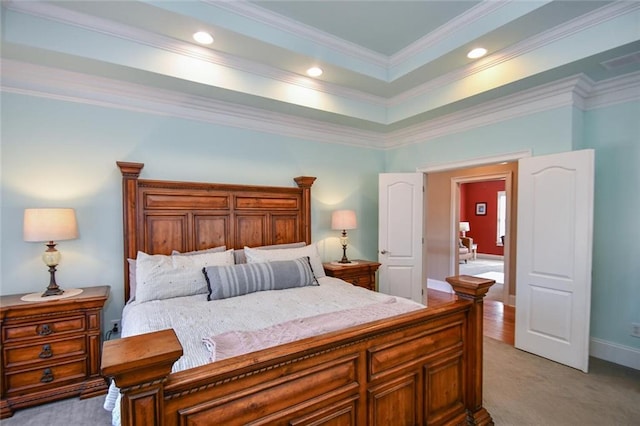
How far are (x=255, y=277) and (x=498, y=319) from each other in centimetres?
343

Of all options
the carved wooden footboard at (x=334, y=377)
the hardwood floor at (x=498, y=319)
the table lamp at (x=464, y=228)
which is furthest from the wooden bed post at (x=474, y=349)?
the table lamp at (x=464, y=228)

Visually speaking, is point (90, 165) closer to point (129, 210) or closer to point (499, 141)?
point (129, 210)

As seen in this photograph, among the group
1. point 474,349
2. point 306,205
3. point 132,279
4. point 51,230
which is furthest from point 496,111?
point 51,230

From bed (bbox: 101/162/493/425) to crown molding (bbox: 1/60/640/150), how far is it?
2.30 feet

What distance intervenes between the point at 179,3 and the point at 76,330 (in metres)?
2.56

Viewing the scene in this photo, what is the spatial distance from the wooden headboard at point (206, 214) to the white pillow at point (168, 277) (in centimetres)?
44

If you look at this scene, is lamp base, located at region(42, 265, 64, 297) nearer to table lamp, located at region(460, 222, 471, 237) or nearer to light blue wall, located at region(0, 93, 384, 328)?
light blue wall, located at region(0, 93, 384, 328)

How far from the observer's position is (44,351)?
2252 mm

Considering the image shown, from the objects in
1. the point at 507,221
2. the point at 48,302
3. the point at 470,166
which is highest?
the point at 470,166

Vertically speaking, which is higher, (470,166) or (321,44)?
(321,44)

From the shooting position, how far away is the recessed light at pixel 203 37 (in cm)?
244

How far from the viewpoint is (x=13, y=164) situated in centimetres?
249

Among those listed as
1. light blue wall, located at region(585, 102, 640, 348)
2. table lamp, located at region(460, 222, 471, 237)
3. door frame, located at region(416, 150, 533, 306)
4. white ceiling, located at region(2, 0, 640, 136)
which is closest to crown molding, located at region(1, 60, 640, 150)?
white ceiling, located at region(2, 0, 640, 136)

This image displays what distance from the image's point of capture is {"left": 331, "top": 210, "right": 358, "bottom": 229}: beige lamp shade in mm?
A: 3896
